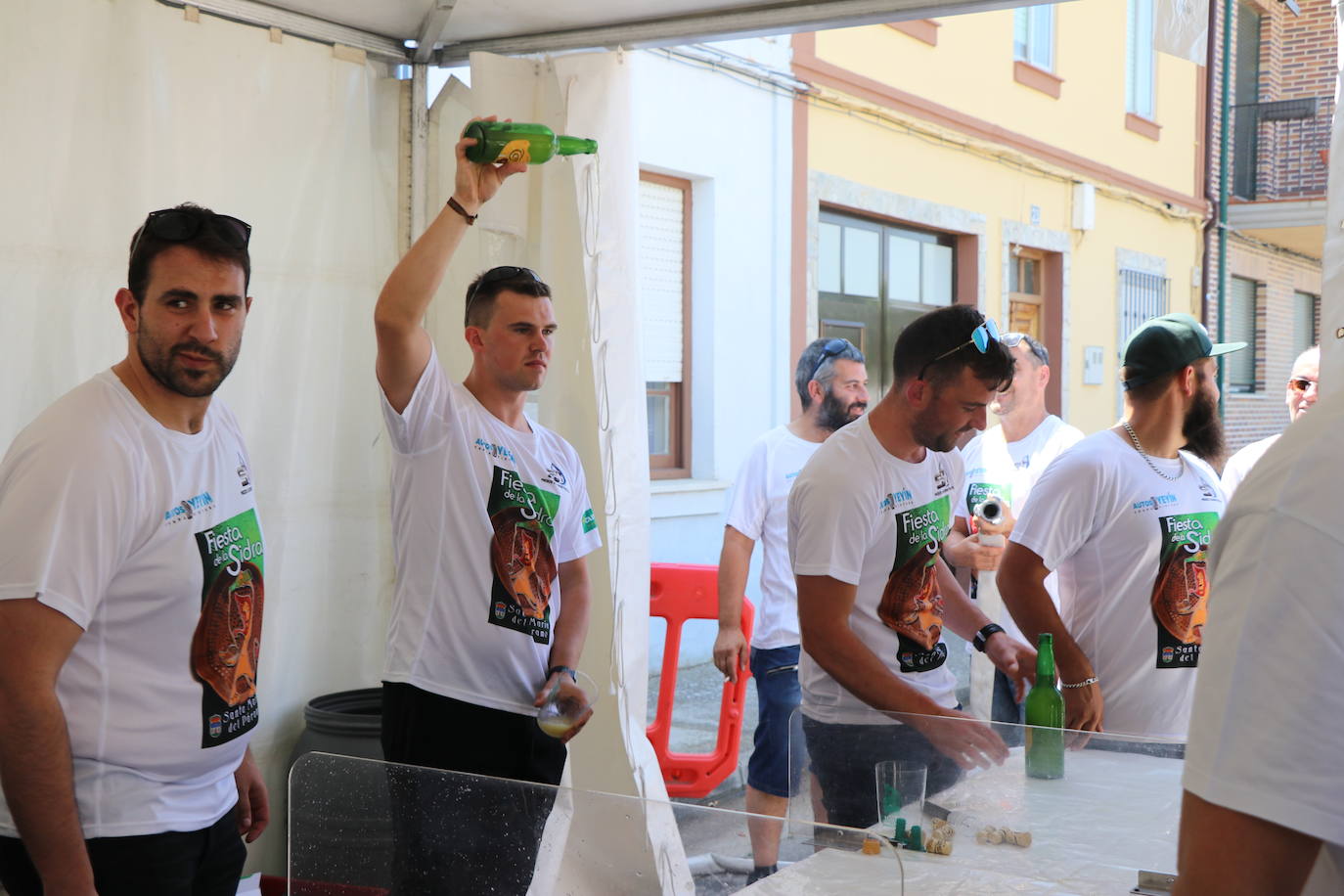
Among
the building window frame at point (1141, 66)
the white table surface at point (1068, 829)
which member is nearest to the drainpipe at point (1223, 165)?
the building window frame at point (1141, 66)

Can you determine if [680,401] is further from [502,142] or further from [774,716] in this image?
[502,142]

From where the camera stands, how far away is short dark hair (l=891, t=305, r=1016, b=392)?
3043 mm

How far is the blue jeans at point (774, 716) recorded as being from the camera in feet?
14.6

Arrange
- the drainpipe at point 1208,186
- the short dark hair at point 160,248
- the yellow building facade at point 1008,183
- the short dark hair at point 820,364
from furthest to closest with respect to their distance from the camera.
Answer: the drainpipe at point 1208,186 → the yellow building facade at point 1008,183 → the short dark hair at point 820,364 → the short dark hair at point 160,248

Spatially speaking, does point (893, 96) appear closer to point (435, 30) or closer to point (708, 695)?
point (708, 695)

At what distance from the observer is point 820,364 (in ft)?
16.8

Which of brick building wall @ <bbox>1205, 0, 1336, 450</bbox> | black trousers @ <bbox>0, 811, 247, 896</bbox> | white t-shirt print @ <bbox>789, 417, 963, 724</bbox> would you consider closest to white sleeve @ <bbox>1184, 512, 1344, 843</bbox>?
black trousers @ <bbox>0, 811, 247, 896</bbox>

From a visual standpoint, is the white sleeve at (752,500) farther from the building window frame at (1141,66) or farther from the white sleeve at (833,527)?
the building window frame at (1141,66)

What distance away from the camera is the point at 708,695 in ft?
24.7

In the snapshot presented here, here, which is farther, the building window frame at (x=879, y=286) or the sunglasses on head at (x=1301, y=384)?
the building window frame at (x=879, y=286)

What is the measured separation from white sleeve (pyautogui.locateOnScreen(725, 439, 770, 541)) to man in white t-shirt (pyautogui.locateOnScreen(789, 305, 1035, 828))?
64.4 inches

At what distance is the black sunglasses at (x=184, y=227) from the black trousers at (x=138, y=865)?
3.59 ft

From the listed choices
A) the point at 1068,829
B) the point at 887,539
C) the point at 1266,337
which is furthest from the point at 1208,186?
the point at 1068,829

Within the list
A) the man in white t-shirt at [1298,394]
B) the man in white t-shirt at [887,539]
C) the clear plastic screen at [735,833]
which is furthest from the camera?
the man in white t-shirt at [1298,394]
